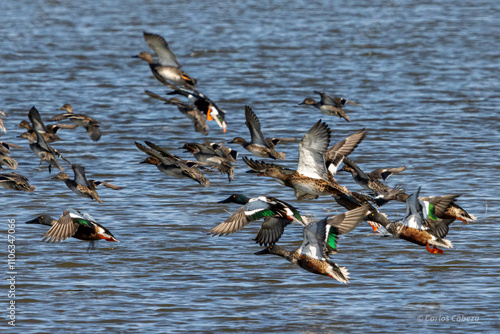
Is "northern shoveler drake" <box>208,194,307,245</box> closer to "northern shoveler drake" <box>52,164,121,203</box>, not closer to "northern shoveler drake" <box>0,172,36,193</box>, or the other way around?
"northern shoveler drake" <box>52,164,121,203</box>

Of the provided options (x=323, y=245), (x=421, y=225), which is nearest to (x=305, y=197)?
(x=421, y=225)

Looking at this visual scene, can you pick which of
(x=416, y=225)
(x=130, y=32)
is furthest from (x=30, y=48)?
(x=416, y=225)

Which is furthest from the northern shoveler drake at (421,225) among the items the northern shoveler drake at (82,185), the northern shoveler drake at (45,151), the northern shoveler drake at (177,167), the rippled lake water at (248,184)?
the northern shoveler drake at (45,151)

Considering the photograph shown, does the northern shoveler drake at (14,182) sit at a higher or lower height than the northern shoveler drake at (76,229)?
lower

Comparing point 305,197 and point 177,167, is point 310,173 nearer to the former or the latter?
point 305,197

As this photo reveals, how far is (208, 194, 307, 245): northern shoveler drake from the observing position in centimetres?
1055

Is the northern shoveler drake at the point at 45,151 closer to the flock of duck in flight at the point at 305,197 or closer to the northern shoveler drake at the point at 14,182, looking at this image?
the flock of duck in flight at the point at 305,197

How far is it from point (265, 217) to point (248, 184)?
14.1 ft

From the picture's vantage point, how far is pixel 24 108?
22297 mm

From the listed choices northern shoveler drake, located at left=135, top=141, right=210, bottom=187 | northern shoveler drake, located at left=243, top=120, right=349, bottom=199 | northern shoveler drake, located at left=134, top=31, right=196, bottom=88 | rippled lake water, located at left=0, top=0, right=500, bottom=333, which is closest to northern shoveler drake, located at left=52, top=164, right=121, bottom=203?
rippled lake water, located at left=0, top=0, right=500, bottom=333

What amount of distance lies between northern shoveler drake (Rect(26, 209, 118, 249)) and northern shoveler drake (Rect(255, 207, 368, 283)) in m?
2.21

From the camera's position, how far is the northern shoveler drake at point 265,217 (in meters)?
10.5

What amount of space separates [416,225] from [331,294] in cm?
148

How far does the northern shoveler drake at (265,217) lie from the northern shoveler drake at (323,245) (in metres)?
0.71
